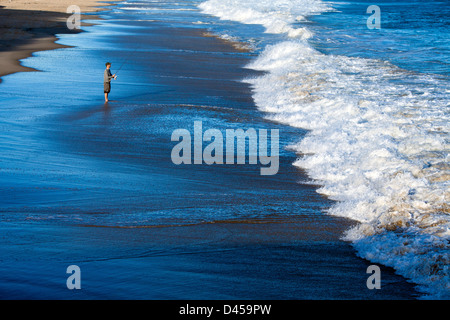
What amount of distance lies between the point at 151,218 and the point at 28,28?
2887cm

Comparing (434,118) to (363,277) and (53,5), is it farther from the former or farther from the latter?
(53,5)

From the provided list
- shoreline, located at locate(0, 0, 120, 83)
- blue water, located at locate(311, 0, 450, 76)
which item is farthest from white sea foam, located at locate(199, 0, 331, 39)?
shoreline, located at locate(0, 0, 120, 83)

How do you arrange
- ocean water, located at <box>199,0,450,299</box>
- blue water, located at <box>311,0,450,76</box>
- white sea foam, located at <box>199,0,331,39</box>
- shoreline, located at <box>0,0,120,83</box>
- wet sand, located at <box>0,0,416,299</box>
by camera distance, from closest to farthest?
wet sand, located at <box>0,0,416,299</box> → ocean water, located at <box>199,0,450,299</box> → shoreline, located at <box>0,0,120,83</box> → blue water, located at <box>311,0,450,76</box> → white sea foam, located at <box>199,0,331,39</box>

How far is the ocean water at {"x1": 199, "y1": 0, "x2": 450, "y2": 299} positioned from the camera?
22.4ft

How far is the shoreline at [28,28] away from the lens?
22706 millimetres

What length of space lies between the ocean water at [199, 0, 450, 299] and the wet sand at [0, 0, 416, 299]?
14.7 inches

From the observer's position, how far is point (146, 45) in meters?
27.6

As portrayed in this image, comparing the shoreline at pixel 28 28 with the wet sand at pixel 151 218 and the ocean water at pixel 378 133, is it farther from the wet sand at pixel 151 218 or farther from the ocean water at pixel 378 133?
the ocean water at pixel 378 133

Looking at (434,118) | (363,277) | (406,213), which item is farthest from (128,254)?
(434,118)

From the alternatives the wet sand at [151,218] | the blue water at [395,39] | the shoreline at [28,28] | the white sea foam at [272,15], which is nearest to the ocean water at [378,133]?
the blue water at [395,39]

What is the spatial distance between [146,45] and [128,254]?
22328 mm

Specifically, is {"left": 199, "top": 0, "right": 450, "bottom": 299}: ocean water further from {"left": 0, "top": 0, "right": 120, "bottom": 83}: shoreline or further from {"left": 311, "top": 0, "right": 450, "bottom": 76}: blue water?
{"left": 0, "top": 0, "right": 120, "bottom": 83}: shoreline

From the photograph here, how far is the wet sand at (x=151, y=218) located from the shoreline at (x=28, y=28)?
7868mm
